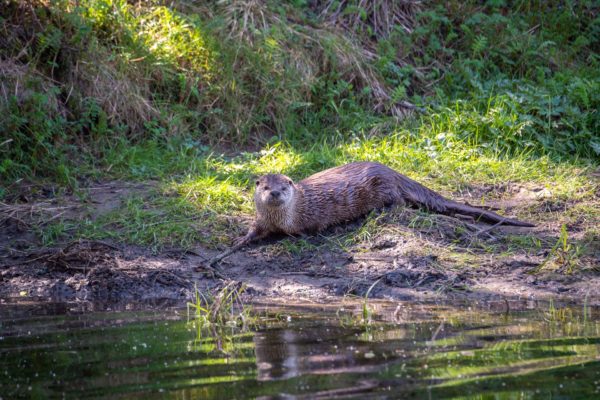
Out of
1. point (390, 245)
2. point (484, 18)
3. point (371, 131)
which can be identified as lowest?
point (390, 245)

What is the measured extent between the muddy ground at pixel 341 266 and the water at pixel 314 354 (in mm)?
384

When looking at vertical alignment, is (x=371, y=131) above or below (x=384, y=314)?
above

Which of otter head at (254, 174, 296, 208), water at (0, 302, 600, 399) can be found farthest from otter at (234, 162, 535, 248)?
water at (0, 302, 600, 399)

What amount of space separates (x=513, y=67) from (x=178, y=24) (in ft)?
9.71

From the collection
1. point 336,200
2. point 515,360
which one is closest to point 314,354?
point 515,360

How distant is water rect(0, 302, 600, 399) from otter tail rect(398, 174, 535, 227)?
1.17 metres

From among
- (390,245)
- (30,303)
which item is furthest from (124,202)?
(390,245)

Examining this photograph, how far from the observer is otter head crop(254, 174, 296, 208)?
16.9 ft

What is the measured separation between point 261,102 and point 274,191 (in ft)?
7.29

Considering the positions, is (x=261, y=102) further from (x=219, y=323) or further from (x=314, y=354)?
(x=314, y=354)

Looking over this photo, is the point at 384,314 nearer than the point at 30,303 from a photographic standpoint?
Yes

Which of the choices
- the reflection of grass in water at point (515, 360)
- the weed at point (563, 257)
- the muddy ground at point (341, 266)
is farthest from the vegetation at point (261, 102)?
the reflection of grass in water at point (515, 360)

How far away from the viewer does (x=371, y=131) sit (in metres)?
7.00

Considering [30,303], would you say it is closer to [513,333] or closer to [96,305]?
[96,305]
